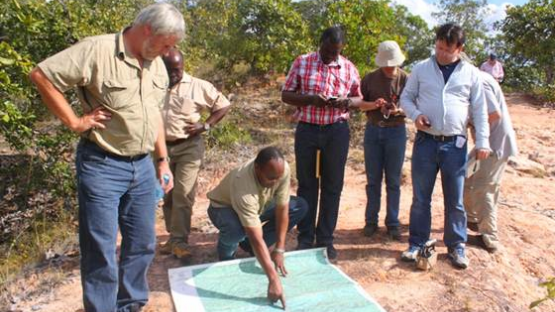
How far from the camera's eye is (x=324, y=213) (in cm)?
369

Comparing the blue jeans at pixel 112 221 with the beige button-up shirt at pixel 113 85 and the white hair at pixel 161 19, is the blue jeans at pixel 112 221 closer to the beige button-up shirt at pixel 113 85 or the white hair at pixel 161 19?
the beige button-up shirt at pixel 113 85

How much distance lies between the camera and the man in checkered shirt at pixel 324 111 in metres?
3.44

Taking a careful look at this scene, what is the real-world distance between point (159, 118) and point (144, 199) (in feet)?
1.45

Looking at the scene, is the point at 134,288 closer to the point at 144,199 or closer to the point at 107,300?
the point at 107,300

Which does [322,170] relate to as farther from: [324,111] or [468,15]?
[468,15]

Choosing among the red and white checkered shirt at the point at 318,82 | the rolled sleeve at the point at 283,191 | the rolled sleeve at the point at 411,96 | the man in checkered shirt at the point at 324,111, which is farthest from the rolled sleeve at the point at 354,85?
the rolled sleeve at the point at 283,191

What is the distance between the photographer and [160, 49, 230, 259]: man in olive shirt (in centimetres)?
Answer: 353

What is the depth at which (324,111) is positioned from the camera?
11.4 ft

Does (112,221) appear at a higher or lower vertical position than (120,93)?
lower

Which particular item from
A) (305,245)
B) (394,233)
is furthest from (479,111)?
(305,245)

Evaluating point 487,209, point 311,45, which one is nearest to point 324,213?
point 487,209

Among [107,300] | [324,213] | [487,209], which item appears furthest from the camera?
[487,209]

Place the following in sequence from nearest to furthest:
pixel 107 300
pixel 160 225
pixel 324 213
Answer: pixel 107 300 → pixel 324 213 → pixel 160 225

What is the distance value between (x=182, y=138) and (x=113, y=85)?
1264 millimetres
